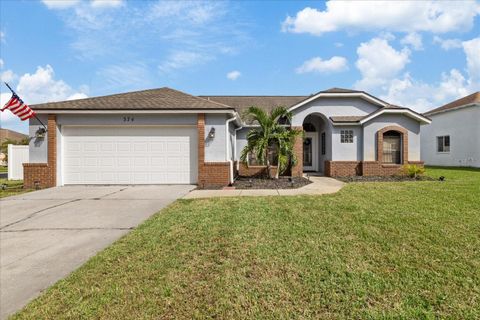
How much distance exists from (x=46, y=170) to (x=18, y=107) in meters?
2.80

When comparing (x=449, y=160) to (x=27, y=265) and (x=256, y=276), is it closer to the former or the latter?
(x=256, y=276)

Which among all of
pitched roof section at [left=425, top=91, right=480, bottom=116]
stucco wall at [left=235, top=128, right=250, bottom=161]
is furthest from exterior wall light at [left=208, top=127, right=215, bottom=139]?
pitched roof section at [left=425, top=91, right=480, bottom=116]

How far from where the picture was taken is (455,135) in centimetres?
2094

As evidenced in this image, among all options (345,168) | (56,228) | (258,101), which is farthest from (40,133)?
(345,168)

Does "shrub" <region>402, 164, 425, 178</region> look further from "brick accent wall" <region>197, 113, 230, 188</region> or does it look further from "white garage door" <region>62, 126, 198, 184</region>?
"white garage door" <region>62, 126, 198, 184</region>

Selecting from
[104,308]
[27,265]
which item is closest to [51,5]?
[27,265]

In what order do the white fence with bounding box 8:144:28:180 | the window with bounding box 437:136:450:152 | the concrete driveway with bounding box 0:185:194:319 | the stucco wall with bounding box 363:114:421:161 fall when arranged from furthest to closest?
the window with bounding box 437:136:450:152 → the white fence with bounding box 8:144:28:180 → the stucco wall with bounding box 363:114:421:161 → the concrete driveway with bounding box 0:185:194:319

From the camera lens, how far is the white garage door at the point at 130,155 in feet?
38.9

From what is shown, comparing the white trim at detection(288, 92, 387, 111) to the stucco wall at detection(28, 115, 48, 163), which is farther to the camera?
the white trim at detection(288, 92, 387, 111)

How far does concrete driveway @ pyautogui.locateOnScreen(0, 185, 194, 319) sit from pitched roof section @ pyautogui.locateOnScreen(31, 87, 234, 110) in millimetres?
3707

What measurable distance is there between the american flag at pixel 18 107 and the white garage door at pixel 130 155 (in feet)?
4.67

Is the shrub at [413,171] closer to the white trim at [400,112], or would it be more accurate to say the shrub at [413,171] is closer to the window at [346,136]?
the white trim at [400,112]

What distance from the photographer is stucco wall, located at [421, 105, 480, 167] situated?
1922 cm

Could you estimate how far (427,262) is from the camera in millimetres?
3711
